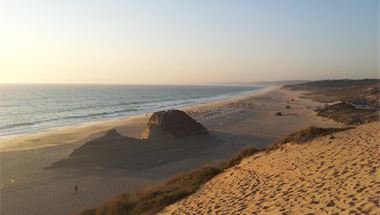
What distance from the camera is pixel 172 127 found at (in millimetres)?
27438

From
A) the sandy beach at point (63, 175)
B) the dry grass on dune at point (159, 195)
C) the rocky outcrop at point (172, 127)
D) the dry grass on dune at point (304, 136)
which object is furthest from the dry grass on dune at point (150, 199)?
the rocky outcrop at point (172, 127)

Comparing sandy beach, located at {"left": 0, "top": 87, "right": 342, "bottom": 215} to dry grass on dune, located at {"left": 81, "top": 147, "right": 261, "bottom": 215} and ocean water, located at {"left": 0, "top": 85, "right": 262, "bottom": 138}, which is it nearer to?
dry grass on dune, located at {"left": 81, "top": 147, "right": 261, "bottom": 215}

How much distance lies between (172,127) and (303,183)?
1738 cm

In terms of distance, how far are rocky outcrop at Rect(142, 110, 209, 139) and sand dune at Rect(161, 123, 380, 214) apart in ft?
38.6

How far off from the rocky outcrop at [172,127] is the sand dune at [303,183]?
11763 millimetres

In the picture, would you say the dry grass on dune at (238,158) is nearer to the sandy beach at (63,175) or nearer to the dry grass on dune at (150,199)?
the dry grass on dune at (150,199)

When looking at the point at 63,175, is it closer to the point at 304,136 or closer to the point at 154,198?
the point at 154,198

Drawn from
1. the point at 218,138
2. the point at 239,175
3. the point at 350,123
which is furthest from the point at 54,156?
the point at 350,123

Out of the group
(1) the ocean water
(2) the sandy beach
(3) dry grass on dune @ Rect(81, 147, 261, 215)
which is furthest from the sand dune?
(1) the ocean water

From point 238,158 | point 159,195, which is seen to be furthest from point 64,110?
point 159,195

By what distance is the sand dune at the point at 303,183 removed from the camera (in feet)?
28.0

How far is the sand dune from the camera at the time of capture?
854cm

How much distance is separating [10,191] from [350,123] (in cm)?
2522

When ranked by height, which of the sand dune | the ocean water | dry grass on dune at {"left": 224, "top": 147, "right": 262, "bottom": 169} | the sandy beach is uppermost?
the sand dune
